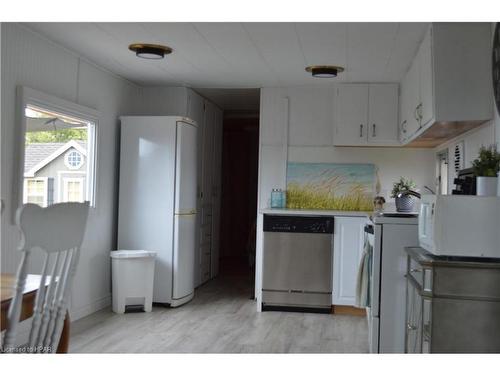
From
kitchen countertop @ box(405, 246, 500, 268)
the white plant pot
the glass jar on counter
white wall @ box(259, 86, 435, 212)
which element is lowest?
kitchen countertop @ box(405, 246, 500, 268)

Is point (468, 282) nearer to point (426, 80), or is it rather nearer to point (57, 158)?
point (426, 80)

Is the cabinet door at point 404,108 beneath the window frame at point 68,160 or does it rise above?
above

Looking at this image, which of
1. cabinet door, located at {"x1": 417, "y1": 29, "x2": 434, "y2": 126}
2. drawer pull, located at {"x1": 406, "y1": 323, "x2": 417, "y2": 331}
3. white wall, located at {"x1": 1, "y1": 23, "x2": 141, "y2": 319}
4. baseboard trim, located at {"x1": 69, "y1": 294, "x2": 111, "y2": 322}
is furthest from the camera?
baseboard trim, located at {"x1": 69, "y1": 294, "x2": 111, "y2": 322}

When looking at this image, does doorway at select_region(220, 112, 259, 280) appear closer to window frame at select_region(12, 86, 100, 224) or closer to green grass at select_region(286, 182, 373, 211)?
green grass at select_region(286, 182, 373, 211)

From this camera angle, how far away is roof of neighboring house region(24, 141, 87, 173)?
4023mm

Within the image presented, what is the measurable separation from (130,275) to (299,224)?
155 centimetres

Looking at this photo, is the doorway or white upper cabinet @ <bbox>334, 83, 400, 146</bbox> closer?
white upper cabinet @ <bbox>334, 83, 400, 146</bbox>

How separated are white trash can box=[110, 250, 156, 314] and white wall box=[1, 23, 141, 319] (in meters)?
0.19

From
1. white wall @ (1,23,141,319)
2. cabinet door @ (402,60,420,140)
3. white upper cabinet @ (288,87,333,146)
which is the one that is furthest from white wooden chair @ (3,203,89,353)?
white upper cabinet @ (288,87,333,146)

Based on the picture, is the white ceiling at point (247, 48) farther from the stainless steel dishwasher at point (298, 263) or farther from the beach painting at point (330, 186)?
the stainless steel dishwasher at point (298, 263)

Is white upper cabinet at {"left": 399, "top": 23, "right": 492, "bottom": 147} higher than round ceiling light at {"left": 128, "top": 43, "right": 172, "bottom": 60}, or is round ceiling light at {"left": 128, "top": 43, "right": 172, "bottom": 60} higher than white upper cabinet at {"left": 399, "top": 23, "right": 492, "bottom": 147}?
round ceiling light at {"left": 128, "top": 43, "right": 172, "bottom": 60}

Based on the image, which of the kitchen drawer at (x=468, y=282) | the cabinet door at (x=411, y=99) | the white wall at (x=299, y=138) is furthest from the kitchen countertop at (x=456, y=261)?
the white wall at (x=299, y=138)

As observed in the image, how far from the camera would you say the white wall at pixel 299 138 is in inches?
229
